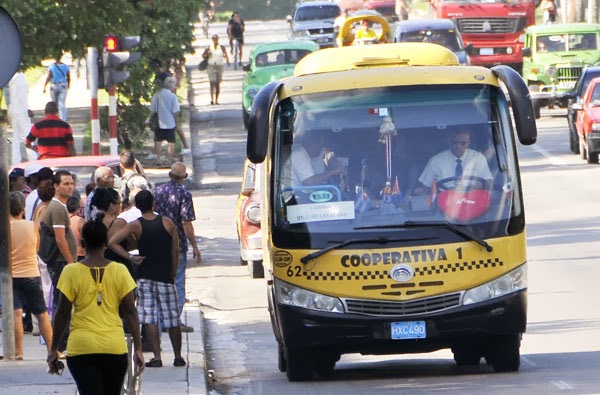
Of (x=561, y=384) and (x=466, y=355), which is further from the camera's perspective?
(x=466, y=355)

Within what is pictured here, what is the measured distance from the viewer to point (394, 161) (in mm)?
12492

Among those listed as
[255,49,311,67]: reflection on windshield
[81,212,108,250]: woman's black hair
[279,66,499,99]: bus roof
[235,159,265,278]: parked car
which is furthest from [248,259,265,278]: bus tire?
[255,49,311,67]: reflection on windshield

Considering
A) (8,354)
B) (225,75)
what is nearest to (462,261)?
(8,354)

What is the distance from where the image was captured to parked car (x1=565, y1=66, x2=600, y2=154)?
107 ft

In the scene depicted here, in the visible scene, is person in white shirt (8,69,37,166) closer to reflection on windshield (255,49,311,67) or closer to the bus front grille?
reflection on windshield (255,49,311,67)

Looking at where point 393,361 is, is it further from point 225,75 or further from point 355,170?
point 225,75

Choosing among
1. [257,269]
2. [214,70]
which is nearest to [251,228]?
[257,269]

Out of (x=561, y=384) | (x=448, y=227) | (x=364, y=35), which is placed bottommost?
(x=561, y=384)

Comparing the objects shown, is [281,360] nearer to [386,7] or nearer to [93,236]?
[93,236]

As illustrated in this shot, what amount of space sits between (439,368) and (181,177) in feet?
12.0

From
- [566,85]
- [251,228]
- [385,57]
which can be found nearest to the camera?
[385,57]

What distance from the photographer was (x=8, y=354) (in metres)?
13.4

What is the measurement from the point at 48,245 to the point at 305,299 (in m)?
2.59

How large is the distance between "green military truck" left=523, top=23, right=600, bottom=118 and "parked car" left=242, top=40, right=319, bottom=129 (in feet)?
19.3
